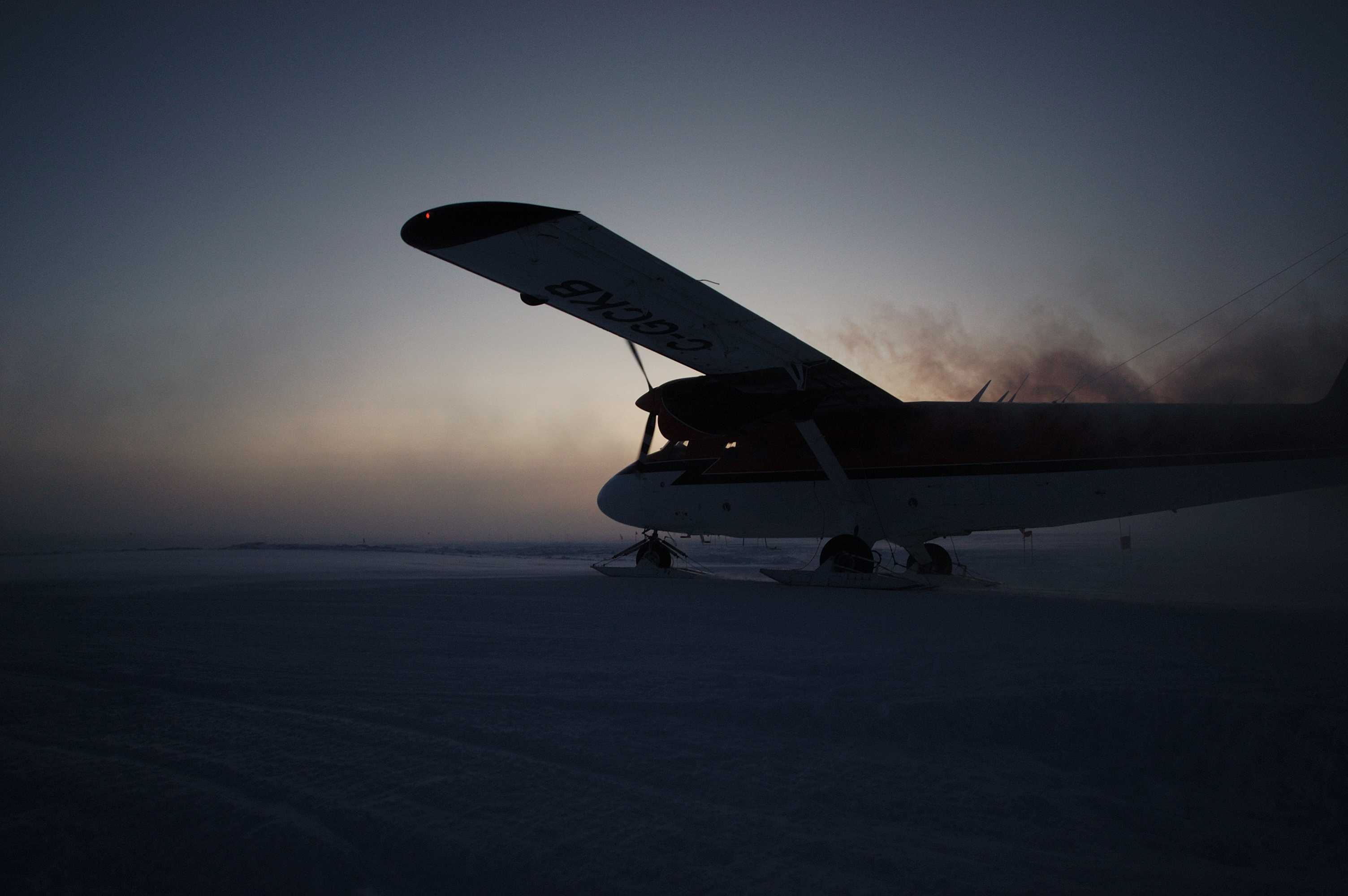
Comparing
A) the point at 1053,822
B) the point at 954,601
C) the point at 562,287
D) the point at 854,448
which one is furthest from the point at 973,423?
the point at 1053,822

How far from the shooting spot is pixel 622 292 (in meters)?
7.14

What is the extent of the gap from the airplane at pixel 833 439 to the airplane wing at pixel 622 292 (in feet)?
0.07

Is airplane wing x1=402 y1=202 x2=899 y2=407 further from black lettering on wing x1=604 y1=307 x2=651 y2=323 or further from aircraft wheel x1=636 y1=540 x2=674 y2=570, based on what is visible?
aircraft wheel x1=636 y1=540 x2=674 y2=570

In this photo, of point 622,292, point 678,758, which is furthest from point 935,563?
point 678,758

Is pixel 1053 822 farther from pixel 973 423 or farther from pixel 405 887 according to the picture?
pixel 973 423

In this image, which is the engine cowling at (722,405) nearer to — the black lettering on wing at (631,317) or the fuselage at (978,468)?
the fuselage at (978,468)

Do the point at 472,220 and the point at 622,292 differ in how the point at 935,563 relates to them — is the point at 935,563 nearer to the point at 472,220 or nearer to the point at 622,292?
the point at 622,292

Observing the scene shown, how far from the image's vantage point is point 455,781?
6.00ft

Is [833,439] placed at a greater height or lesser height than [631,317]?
lesser

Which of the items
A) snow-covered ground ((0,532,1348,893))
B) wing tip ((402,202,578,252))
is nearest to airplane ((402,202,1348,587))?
wing tip ((402,202,578,252))

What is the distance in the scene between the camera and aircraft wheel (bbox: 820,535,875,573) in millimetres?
9008

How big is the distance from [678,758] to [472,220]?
5.24m

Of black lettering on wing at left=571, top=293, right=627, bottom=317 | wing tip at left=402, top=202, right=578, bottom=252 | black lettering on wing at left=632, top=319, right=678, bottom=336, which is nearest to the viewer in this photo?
wing tip at left=402, top=202, right=578, bottom=252

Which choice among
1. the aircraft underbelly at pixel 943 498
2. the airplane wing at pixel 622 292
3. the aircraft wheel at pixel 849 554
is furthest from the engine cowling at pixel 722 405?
the aircraft wheel at pixel 849 554
